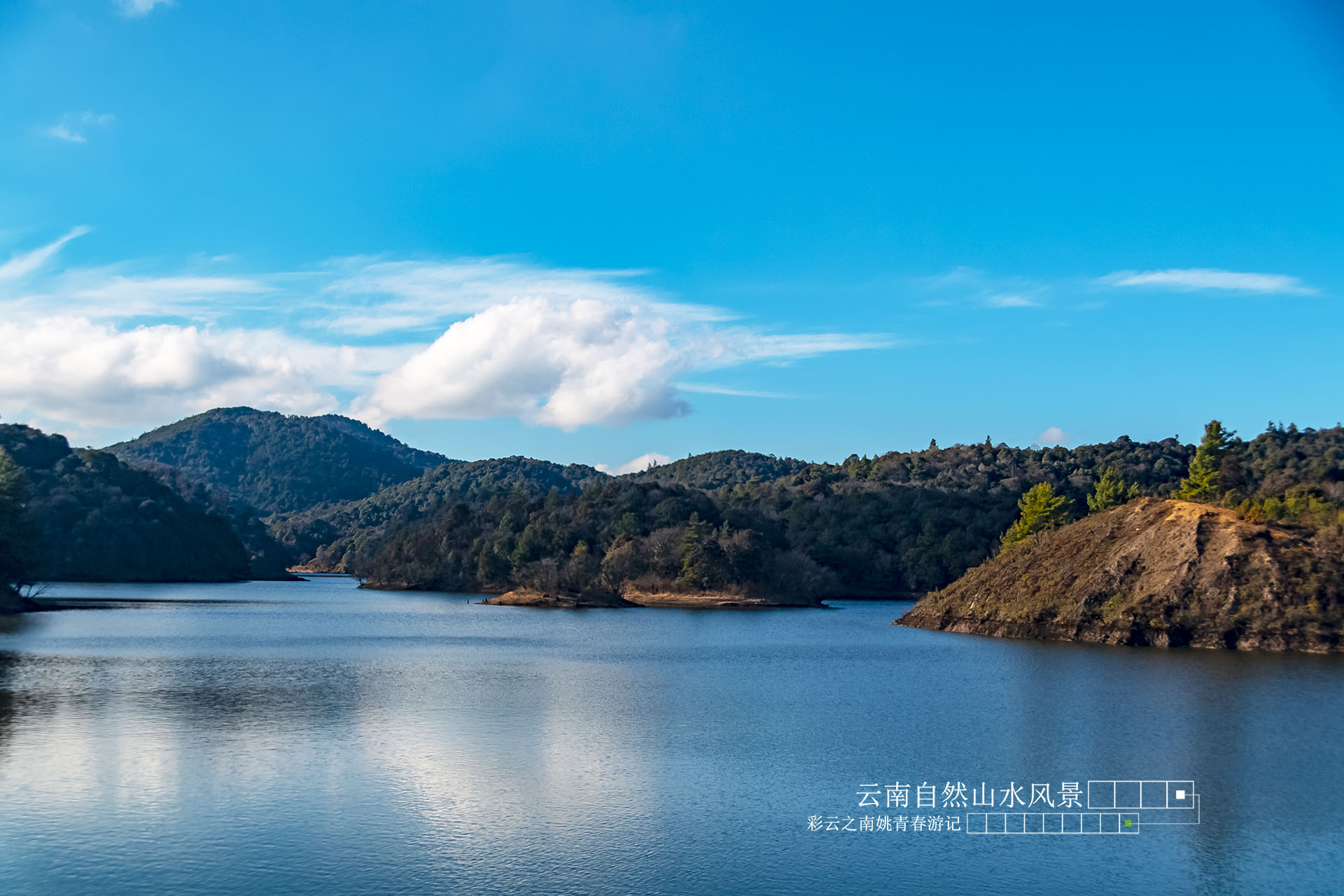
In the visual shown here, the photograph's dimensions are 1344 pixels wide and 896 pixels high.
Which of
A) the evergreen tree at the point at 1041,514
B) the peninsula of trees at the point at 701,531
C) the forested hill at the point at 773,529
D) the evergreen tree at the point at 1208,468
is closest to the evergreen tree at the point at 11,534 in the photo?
the peninsula of trees at the point at 701,531

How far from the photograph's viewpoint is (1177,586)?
64.7 metres

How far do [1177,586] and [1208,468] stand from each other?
111ft

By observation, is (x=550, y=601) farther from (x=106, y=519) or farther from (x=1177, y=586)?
(x=106, y=519)

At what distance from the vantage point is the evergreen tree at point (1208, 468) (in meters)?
89.9

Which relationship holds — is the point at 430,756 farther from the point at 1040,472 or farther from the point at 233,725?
the point at 1040,472

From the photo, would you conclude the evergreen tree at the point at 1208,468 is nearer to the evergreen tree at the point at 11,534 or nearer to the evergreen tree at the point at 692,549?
the evergreen tree at the point at 692,549

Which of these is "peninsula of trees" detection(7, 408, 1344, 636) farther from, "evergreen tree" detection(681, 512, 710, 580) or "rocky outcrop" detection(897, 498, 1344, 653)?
"rocky outcrop" detection(897, 498, 1344, 653)

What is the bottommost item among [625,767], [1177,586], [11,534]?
[625,767]

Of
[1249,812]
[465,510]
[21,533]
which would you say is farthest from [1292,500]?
[465,510]

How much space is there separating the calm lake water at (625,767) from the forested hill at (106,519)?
11519cm

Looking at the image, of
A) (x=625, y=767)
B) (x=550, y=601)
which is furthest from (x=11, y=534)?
(x=625, y=767)

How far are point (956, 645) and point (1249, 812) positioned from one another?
150ft

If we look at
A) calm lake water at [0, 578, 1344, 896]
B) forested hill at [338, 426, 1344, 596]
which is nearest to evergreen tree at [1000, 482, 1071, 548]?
forested hill at [338, 426, 1344, 596]

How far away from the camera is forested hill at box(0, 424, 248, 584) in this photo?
158 m
